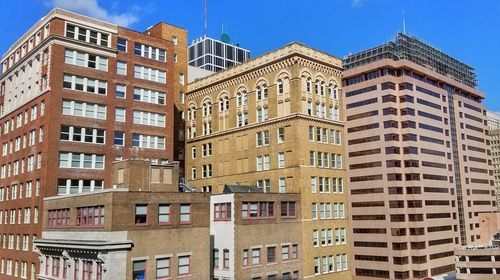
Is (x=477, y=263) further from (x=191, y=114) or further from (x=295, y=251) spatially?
(x=191, y=114)

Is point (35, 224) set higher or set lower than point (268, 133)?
lower

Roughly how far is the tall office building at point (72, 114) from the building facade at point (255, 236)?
17.9 metres

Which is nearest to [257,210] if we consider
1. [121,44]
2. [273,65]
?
[273,65]

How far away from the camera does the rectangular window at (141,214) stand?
47156 millimetres

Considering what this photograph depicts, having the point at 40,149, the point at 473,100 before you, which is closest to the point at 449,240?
the point at 473,100

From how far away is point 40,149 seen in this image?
62719 millimetres

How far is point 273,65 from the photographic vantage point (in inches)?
2923

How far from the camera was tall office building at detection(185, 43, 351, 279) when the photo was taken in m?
68.9

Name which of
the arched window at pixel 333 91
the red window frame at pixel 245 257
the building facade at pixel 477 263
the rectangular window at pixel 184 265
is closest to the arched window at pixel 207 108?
the arched window at pixel 333 91

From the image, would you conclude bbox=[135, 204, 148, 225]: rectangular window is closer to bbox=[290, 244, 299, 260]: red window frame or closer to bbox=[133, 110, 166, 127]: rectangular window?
bbox=[290, 244, 299, 260]: red window frame

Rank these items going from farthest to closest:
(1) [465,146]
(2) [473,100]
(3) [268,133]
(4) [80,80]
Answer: (2) [473,100], (1) [465,146], (3) [268,133], (4) [80,80]

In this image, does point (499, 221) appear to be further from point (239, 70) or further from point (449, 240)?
point (239, 70)

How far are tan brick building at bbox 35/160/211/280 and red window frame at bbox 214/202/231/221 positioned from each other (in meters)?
7.44

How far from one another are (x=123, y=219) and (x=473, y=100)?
96756 millimetres
